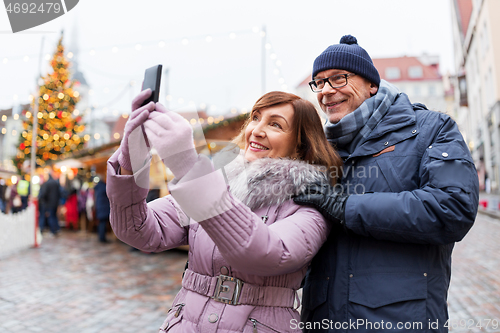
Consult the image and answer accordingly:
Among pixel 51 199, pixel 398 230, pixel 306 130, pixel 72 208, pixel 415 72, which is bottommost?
pixel 72 208

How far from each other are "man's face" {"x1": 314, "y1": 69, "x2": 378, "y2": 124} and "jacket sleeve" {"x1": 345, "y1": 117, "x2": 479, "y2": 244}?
479mm

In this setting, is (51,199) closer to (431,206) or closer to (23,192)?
(23,192)

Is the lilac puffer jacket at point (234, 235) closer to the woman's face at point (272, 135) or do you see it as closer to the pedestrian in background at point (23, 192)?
the woman's face at point (272, 135)

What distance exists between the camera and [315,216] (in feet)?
4.66

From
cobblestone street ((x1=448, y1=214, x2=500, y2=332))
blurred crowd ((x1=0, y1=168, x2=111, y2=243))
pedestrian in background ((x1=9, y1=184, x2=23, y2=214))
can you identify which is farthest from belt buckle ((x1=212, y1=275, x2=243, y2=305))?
pedestrian in background ((x1=9, y1=184, x2=23, y2=214))

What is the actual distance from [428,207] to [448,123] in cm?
42

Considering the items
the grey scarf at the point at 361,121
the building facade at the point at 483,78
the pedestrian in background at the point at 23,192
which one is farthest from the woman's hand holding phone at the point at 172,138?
the building facade at the point at 483,78

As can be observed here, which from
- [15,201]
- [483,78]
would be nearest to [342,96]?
[15,201]

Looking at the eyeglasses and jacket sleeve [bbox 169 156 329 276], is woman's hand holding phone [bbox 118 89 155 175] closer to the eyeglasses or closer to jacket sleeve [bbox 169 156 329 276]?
jacket sleeve [bbox 169 156 329 276]

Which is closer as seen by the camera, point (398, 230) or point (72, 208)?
point (398, 230)

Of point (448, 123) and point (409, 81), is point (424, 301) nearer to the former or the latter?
point (448, 123)

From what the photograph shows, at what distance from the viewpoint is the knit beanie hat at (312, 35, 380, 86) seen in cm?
178

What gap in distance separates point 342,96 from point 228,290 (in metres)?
1.06

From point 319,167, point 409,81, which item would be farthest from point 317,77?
point 409,81
